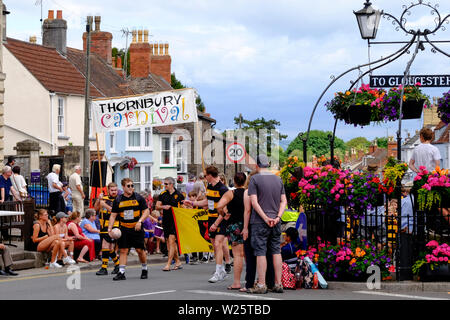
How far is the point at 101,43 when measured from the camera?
52.4 m

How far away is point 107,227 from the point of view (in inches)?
672

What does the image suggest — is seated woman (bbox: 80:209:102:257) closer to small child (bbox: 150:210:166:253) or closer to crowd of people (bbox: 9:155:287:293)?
crowd of people (bbox: 9:155:287:293)

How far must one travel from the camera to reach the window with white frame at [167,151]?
54428 millimetres

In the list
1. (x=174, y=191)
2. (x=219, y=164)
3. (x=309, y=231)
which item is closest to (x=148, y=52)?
(x=219, y=164)

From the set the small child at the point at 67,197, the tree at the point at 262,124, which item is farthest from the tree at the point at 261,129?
the small child at the point at 67,197

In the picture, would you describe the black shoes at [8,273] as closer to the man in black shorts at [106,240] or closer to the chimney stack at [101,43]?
the man in black shorts at [106,240]

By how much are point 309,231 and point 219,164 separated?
5912 cm

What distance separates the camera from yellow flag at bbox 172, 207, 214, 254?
59.9 ft

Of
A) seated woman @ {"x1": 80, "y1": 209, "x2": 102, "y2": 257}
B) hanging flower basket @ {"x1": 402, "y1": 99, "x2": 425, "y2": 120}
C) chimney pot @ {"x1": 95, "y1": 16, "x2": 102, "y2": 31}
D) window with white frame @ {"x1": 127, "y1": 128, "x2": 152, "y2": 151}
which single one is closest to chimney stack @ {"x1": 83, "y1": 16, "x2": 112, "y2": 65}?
chimney pot @ {"x1": 95, "y1": 16, "x2": 102, "y2": 31}

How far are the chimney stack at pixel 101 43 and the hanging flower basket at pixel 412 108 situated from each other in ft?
123

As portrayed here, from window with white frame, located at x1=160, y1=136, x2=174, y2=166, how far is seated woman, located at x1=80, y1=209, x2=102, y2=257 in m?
33.4

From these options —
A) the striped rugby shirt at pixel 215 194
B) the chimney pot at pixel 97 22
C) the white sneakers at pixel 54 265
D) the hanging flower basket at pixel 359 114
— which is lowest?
the white sneakers at pixel 54 265

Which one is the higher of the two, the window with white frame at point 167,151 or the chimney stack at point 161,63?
the chimney stack at point 161,63

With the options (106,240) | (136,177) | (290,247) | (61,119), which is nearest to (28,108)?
(61,119)
